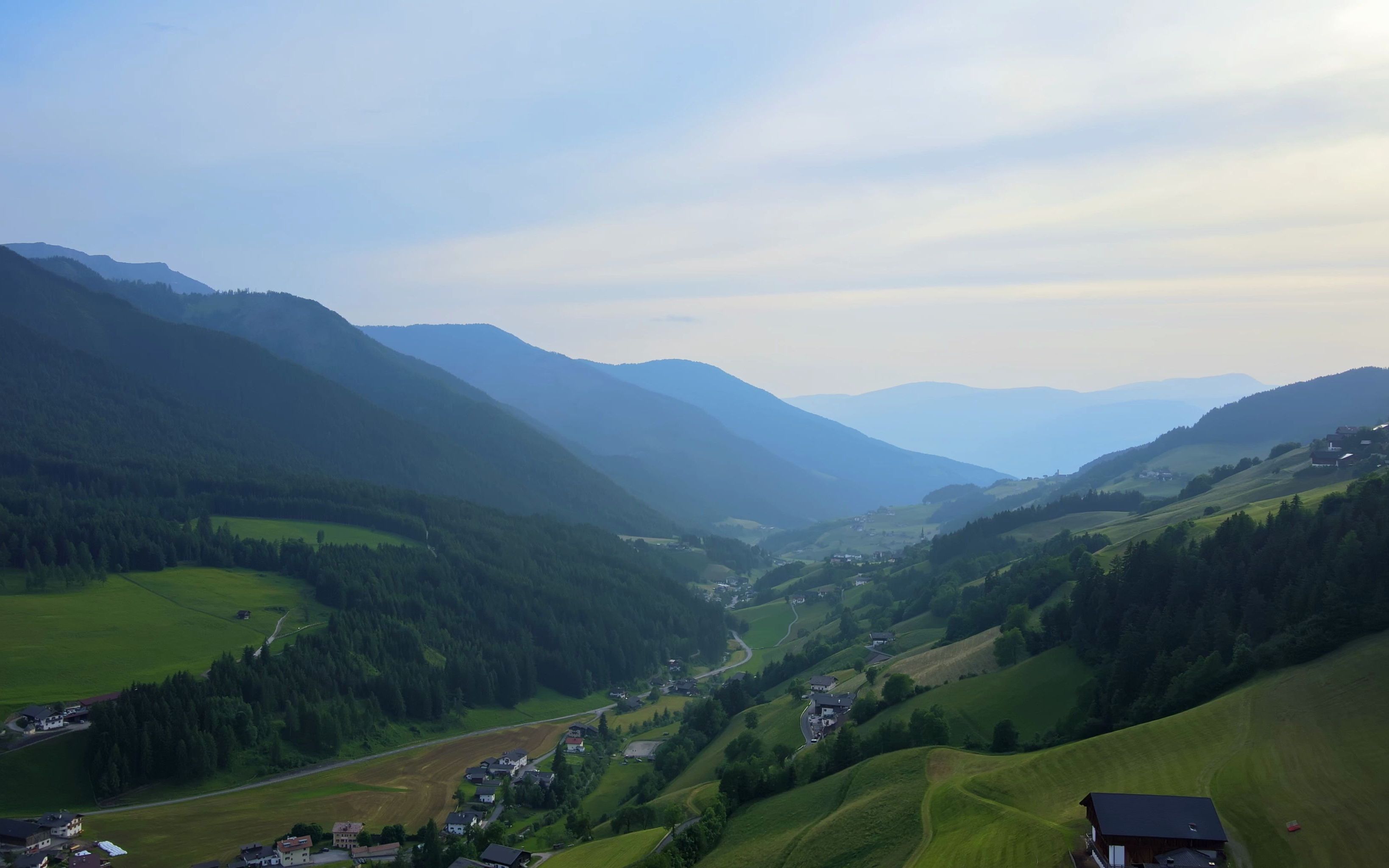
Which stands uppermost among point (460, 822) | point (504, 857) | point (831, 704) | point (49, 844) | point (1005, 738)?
point (1005, 738)

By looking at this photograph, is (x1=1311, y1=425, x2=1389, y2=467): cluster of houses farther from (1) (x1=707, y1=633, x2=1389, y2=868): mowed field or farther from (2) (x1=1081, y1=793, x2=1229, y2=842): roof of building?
(2) (x1=1081, y1=793, x2=1229, y2=842): roof of building

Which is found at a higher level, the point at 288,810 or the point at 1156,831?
the point at 1156,831

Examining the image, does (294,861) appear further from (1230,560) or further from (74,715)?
(1230,560)

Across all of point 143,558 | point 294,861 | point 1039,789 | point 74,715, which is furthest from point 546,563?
point 1039,789

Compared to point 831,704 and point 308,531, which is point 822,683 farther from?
point 308,531

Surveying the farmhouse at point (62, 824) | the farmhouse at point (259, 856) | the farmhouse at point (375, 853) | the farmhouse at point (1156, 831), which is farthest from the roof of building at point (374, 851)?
the farmhouse at point (1156, 831)

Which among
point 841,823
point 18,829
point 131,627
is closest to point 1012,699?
point 841,823

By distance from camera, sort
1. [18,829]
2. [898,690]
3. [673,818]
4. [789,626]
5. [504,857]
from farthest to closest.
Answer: [789,626]
[898,690]
[18,829]
[504,857]
[673,818]
